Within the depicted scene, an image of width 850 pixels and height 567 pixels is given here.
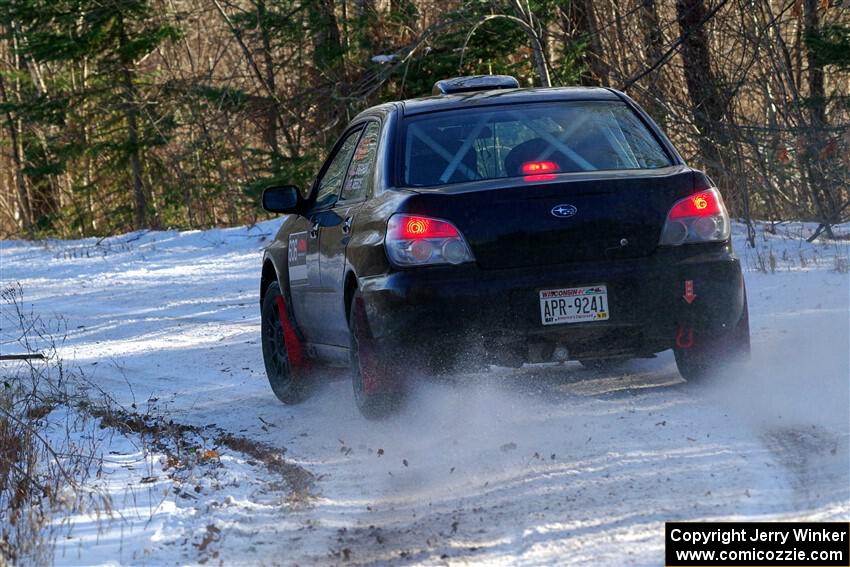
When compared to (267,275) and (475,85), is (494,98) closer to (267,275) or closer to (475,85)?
(475,85)

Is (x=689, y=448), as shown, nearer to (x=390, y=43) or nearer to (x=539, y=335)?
(x=539, y=335)

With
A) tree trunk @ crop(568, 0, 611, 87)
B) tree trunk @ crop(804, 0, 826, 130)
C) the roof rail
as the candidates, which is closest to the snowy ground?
the roof rail

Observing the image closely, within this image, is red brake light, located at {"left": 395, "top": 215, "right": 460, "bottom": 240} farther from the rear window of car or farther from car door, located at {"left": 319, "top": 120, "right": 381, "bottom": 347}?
car door, located at {"left": 319, "top": 120, "right": 381, "bottom": 347}

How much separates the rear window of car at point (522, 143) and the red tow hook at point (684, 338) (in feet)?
3.13

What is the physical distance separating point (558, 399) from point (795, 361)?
5.01ft

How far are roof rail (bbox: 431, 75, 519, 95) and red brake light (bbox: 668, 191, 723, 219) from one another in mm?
1739

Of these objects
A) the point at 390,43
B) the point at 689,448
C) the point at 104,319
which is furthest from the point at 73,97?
the point at 689,448

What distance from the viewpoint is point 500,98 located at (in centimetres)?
732

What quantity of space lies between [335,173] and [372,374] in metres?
2.13

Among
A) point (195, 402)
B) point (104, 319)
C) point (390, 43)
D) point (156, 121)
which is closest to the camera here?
point (195, 402)

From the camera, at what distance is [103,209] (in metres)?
30.4

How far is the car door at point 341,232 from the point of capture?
7035 millimetres

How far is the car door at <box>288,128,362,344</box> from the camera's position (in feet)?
25.0

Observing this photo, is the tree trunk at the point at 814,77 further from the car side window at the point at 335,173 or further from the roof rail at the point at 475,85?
the car side window at the point at 335,173
